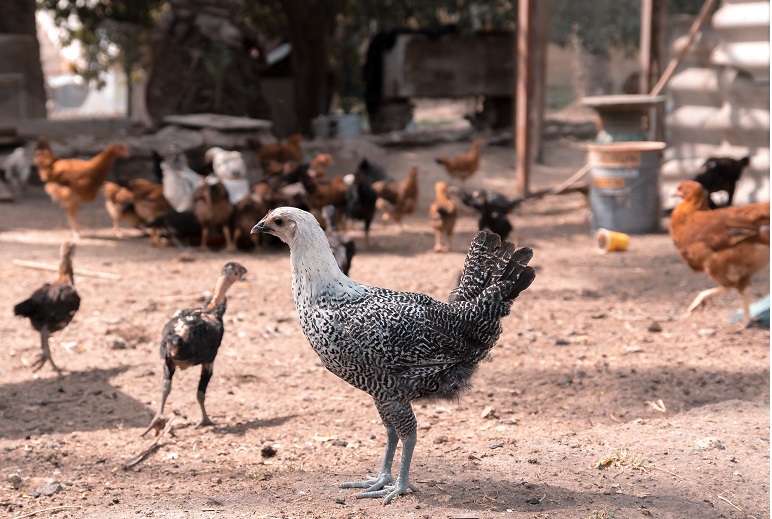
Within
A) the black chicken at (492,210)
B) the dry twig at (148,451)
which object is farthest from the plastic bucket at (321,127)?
the dry twig at (148,451)

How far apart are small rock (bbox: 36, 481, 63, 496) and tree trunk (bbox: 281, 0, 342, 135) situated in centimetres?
1513

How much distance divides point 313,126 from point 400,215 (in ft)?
27.4

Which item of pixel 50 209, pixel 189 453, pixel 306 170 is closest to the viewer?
pixel 189 453

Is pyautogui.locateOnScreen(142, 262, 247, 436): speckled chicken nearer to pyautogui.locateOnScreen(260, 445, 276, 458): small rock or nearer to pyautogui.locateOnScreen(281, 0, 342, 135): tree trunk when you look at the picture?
pyautogui.locateOnScreen(260, 445, 276, 458): small rock

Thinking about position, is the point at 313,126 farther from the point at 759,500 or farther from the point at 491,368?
the point at 759,500

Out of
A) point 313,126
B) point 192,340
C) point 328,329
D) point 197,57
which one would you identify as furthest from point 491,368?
point 313,126

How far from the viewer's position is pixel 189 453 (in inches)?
205

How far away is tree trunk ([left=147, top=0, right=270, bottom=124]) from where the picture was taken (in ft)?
55.2

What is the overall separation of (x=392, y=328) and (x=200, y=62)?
13844 millimetres

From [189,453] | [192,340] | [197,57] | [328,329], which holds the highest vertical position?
[197,57]

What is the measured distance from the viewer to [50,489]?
457 centimetres

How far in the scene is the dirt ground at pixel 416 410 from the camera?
434cm

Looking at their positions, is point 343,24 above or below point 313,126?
above

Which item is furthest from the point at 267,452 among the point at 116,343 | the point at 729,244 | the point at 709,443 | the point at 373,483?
the point at 729,244
